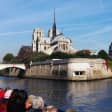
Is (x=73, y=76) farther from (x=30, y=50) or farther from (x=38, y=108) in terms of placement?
(x=30, y=50)

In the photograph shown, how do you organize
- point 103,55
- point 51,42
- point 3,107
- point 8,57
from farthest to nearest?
point 51,42 < point 8,57 < point 103,55 < point 3,107

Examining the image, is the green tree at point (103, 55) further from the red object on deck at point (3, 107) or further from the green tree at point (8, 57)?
the red object on deck at point (3, 107)

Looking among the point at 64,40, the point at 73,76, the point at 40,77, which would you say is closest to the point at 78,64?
the point at 73,76

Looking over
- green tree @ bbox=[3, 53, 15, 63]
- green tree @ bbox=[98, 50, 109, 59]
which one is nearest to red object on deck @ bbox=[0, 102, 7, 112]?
green tree @ bbox=[98, 50, 109, 59]

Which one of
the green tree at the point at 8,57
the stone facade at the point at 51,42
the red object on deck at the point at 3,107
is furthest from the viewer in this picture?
the stone facade at the point at 51,42

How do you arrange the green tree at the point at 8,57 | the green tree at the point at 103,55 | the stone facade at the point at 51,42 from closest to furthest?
the green tree at the point at 103,55 < the green tree at the point at 8,57 < the stone facade at the point at 51,42

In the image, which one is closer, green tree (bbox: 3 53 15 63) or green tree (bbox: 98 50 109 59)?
green tree (bbox: 98 50 109 59)

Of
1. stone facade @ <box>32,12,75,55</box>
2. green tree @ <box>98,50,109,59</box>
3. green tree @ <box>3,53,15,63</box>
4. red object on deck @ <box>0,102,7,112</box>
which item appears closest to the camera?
red object on deck @ <box>0,102,7,112</box>

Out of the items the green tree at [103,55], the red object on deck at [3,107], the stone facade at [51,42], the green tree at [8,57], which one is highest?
the stone facade at [51,42]

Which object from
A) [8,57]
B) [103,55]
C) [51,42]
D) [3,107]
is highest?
[51,42]

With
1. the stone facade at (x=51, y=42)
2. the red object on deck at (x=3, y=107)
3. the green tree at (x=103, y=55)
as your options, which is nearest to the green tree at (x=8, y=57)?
the stone facade at (x=51, y=42)

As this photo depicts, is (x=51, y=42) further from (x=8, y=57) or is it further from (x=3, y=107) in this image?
(x=3, y=107)

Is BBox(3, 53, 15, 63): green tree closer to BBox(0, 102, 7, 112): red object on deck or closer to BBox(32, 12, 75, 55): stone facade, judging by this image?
BBox(32, 12, 75, 55): stone facade

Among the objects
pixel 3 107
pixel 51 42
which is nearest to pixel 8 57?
pixel 51 42
